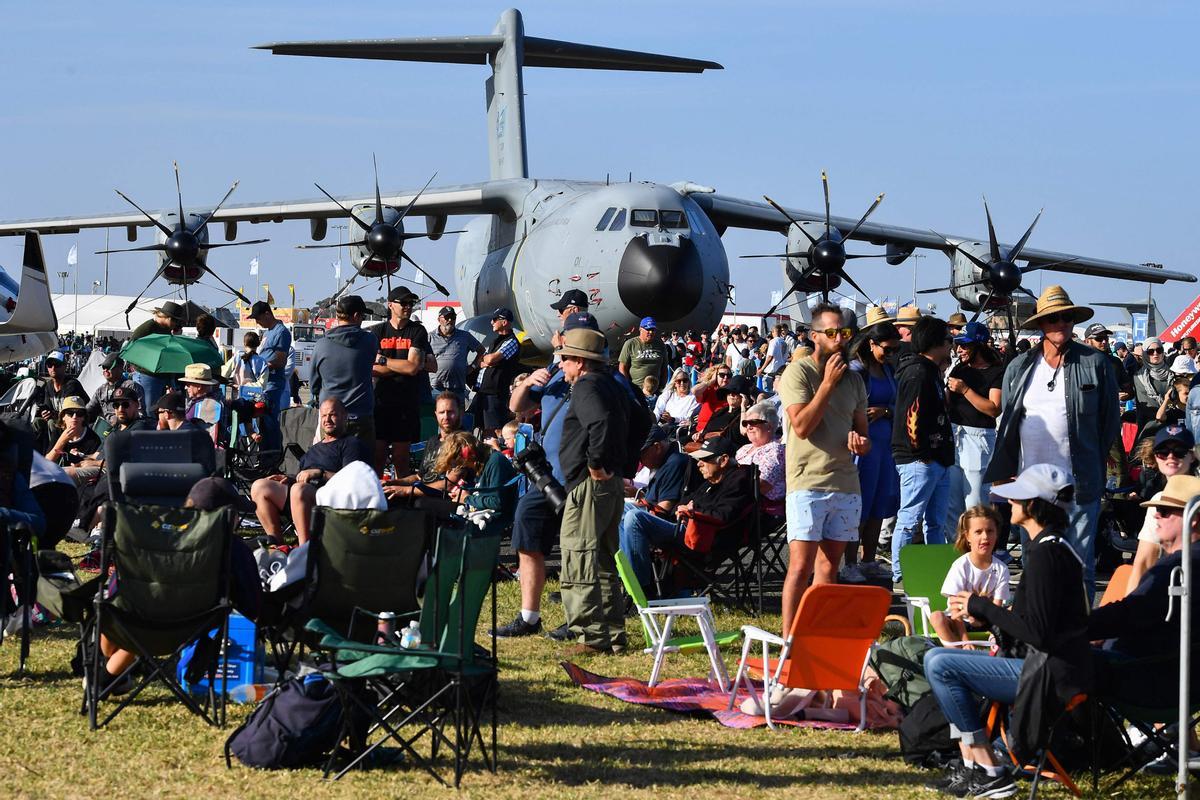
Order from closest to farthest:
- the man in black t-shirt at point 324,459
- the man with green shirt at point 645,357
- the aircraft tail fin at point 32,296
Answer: the man in black t-shirt at point 324,459, the man with green shirt at point 645,357, the aircraft tail fin at point 32,296

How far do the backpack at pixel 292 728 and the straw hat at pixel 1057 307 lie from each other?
4.14m

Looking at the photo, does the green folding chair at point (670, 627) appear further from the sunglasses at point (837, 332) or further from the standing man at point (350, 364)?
the standing man at point (350, 364)

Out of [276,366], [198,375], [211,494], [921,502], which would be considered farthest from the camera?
[276,366]

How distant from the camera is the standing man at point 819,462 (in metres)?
7.21

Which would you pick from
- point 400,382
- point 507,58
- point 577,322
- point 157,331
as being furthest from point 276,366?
point 507,58

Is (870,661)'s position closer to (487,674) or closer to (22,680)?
(487,674)

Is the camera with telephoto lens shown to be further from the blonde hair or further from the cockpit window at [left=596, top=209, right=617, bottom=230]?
the cockpit window at [left=596, top=209, right=617, bottom=230]

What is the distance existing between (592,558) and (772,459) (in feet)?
6.91

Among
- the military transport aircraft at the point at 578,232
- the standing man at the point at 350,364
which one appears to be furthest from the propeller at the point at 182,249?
the standing man at the point at 350,364

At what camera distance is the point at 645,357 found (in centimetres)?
1521

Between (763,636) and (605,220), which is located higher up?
(605,220)

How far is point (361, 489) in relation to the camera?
6797mm

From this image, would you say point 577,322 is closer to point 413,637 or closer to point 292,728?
point 413,637

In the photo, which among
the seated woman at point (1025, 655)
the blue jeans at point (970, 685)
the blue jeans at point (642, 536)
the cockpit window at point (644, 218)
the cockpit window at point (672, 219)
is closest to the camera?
the seated woman at point (1025, 655)
